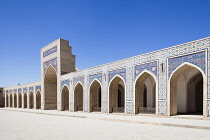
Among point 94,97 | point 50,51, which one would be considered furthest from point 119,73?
point 50,51

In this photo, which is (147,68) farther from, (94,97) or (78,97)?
(78,97)

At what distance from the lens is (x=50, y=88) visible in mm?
21828

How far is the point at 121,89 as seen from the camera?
719 inches

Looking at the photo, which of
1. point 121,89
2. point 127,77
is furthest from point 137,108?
point 121,89

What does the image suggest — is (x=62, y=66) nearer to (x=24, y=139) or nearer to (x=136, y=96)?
(x=136, y=96)

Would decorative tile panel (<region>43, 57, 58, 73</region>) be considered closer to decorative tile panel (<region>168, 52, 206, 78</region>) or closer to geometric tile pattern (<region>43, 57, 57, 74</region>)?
geometric tile pattern (<region>43, 57, 57, 74</region>)

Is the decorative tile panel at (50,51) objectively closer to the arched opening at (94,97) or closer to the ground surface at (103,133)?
the arched opening at (94,97)

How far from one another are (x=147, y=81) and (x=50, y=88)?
516 inches

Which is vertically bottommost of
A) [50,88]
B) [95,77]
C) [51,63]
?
[50,88]

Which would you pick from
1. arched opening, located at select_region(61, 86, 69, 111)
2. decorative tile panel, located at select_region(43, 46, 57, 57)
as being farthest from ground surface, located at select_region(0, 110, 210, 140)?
decorative tile panel, located at select_region(43, 46, 57, 57)

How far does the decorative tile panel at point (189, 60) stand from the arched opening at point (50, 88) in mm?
14944

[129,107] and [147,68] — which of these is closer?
[147,68]

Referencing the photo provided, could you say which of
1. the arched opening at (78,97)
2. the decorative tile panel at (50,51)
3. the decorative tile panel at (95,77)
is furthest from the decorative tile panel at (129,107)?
the decorative tile panel at (50,51)

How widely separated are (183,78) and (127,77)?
3400mm
